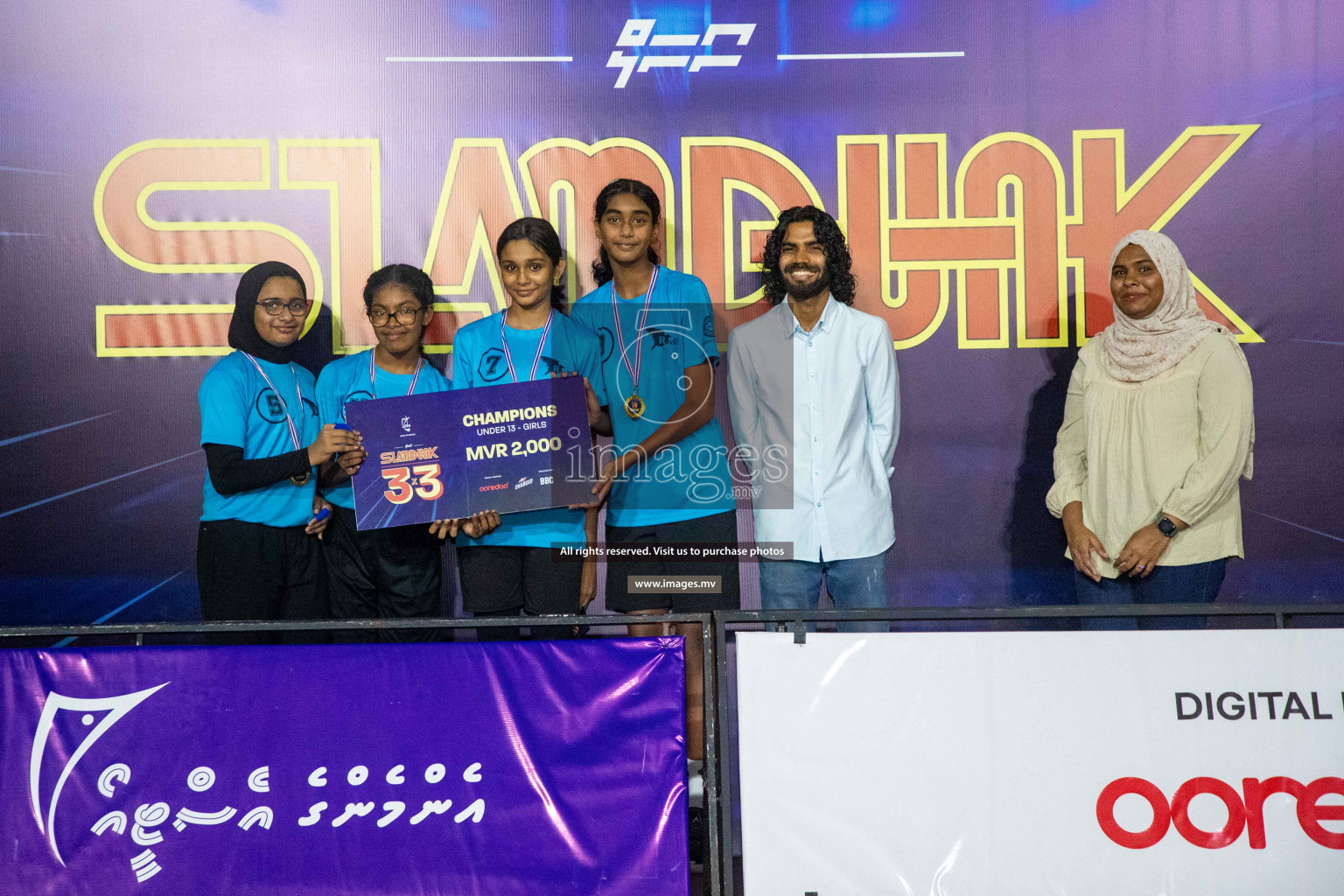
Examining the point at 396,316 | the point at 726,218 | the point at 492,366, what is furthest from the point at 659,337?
the point at 396,316

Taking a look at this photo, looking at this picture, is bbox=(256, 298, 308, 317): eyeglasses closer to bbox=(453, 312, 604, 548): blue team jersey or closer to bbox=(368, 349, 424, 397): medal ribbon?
bbox=(368, 349, 424, 397): medal ribbon

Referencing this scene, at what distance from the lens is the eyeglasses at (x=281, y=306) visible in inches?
151

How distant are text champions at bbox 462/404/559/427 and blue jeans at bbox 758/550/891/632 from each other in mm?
981

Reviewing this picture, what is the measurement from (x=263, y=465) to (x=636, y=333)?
1487 millimetres

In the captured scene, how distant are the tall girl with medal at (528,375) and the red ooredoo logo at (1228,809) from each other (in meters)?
1.87

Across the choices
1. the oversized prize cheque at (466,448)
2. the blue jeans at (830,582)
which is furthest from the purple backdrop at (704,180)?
the blue jeans at (830,582)

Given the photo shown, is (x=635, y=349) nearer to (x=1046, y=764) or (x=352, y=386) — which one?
(x=352, y=386)

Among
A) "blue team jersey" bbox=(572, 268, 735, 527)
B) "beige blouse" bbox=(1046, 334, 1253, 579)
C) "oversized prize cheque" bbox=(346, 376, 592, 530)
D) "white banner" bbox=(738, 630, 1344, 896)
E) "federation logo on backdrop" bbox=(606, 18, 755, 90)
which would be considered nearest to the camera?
"white banner" bbox=(738, 630, 1344, 896)

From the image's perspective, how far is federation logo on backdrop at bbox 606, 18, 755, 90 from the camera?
424 centimetres

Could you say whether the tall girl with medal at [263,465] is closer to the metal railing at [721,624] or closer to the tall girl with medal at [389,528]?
the tall girl with medal at [389,528]

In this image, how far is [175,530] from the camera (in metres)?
4.32

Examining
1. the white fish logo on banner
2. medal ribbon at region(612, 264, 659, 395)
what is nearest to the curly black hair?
medal ribbon at region(612, 264, 659, 395)

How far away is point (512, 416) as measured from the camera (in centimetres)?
363

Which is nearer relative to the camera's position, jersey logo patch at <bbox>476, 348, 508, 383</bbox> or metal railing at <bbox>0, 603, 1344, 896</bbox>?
metal railing at <bbox>0, 603, 1344, 896</bbox>
